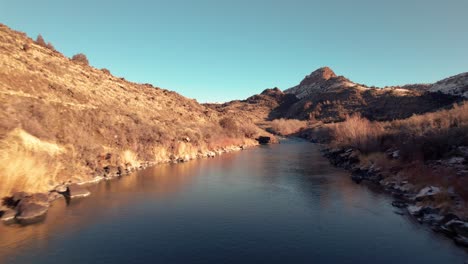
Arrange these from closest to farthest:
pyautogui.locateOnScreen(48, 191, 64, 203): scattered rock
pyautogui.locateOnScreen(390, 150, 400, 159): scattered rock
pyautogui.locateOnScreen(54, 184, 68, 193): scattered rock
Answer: pyautogui.locateOnScreen(48, 191, 64, 203): scattered rock < pyautogui.locateOnScreen(54, 184, 68, 193): scattered rock < pyautogui.locateOnScreen(390, 150, 400, 159): scattered rock

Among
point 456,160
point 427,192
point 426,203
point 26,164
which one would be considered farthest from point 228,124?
point 426,203

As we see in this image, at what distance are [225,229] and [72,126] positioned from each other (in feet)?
69.4

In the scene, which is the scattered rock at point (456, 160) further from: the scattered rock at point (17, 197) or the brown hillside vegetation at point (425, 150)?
the scattered rock at point (17, 197)

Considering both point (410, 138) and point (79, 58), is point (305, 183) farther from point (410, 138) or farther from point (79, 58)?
point (79, 58)

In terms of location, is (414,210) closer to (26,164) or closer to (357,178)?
(357,178)

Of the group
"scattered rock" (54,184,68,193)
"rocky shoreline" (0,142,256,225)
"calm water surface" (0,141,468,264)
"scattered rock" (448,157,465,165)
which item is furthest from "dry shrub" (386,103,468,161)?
"scattered rock" (54,184,68,193)

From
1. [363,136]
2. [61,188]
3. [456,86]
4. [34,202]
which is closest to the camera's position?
[34,202]

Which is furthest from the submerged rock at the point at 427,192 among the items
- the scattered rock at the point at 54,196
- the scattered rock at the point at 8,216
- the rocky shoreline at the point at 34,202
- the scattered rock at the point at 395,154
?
the scattered rock at the point at 8,216

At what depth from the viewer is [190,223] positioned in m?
17.2

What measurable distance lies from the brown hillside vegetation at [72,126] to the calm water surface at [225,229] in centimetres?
330

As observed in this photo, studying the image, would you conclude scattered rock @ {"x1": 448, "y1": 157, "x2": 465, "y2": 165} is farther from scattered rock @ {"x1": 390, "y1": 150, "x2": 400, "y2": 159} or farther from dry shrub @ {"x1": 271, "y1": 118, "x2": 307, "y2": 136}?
dry shrub @ {"x1": 271, "y1": 118, "x2": 307, "y2": 136}

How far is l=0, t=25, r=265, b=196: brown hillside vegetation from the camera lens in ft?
69.2

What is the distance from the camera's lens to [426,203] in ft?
64.7

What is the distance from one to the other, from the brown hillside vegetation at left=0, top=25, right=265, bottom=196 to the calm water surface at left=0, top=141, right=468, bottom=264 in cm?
330
